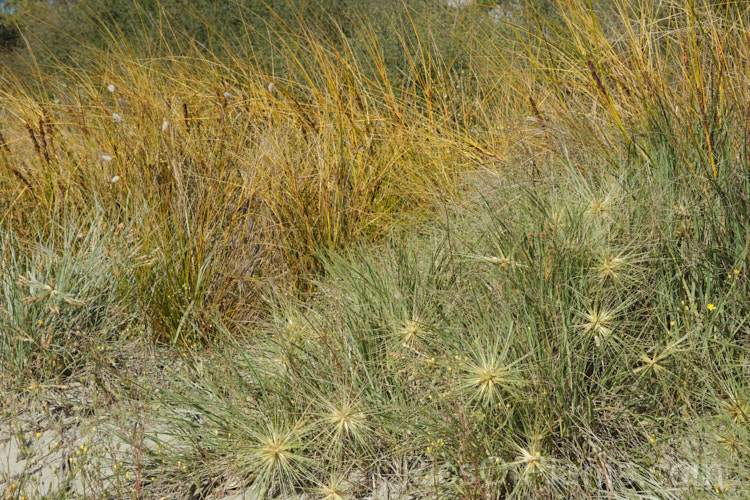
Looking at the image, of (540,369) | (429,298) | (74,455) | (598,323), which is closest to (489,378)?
(540,369)

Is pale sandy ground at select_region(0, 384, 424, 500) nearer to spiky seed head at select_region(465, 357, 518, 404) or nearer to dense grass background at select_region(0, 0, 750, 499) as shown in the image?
dense grass background at select_region(0, 0, 750, 499)

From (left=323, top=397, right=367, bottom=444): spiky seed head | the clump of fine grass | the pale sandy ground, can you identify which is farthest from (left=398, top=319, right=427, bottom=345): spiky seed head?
the pale sandy ground

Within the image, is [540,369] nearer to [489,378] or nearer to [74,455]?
[489,378]

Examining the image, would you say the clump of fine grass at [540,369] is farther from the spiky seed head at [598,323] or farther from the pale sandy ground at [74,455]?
the pale sandy ground at [74,455]

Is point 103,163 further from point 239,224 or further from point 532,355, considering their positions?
point 532,355

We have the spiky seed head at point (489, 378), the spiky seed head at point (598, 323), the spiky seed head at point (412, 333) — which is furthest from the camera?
the spiky seed head at point (412, 333)

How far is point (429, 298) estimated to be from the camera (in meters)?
2.24

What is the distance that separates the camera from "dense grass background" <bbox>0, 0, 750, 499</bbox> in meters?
1.76

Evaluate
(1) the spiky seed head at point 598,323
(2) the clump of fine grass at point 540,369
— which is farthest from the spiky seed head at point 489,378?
(1) the spiky seed head at point 598,323

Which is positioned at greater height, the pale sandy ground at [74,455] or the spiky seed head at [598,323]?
the spiky seed head at [598,323]

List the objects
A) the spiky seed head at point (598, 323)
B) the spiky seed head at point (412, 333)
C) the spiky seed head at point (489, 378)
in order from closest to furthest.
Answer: the spiky seed head at point (489, 378), the spiky seed head at point (598, 323), the spiky seed head at point (412, 333)

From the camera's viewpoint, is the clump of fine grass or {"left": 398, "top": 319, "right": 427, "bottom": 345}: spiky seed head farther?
{"left": 398, "top": 319, "right": 427, "bottom": 345}: spiky seed head

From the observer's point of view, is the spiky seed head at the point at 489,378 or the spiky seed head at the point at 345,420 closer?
the spiky seed head at the point at 489,378

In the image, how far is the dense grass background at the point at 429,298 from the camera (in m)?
1.76
